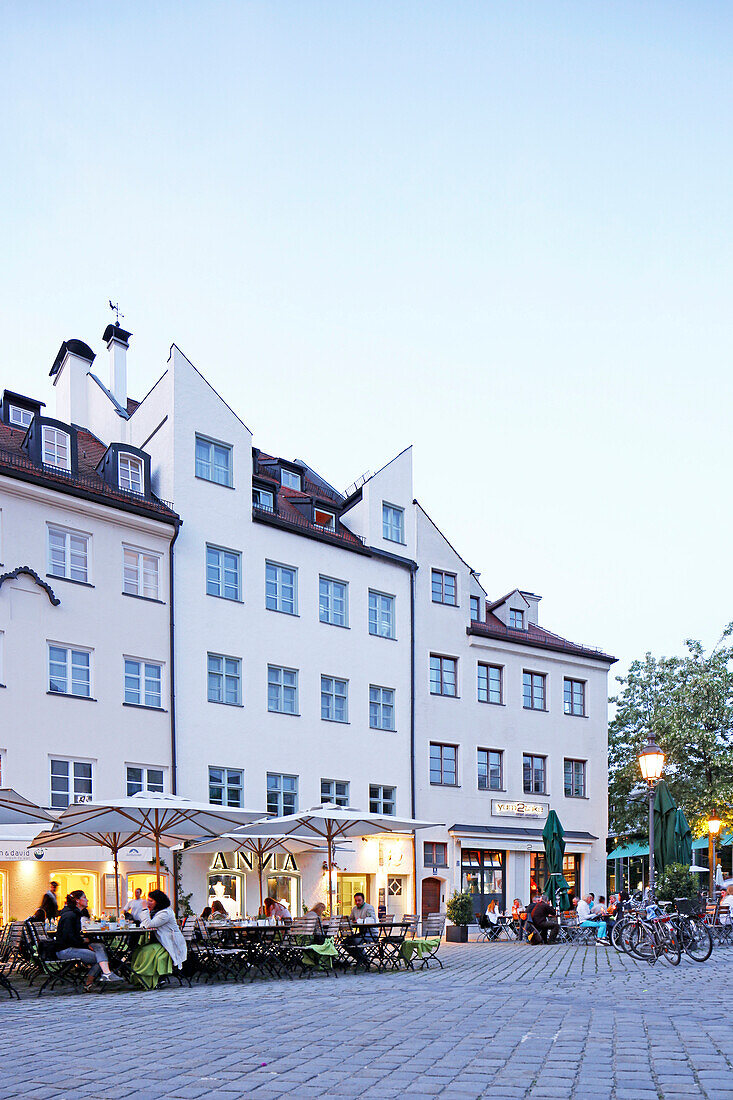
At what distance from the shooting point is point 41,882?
28.2 m

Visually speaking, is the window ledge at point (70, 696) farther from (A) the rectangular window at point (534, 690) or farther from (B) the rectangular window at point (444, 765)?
(A) the rectangular window at point (534, 690)

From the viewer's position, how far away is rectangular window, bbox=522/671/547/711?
150 ft

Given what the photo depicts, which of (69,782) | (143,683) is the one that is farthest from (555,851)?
(69,782)

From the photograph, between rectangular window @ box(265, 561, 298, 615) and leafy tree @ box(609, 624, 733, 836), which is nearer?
rectangular window @ box(265, 561, 298, 615)

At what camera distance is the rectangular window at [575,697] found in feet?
157

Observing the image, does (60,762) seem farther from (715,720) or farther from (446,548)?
(715,720)

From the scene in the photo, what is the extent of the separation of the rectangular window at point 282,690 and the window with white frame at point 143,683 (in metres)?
4.36

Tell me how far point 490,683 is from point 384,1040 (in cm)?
3300

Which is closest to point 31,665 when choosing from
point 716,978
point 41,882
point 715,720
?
point 41,882

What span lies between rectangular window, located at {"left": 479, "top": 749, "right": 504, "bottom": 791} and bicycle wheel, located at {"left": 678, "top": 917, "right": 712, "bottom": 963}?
19.2 m

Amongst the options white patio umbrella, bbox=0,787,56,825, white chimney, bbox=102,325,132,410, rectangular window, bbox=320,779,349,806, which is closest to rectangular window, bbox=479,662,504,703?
rectangular window, bbox=320,779,349,806

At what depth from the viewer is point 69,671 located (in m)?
29.5

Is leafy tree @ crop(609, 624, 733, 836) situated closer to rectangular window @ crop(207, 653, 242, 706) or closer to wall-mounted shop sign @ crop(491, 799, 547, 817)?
wall-mounted shop sign @ crop(491, 799, 547, 817)

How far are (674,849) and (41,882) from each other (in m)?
16.5
